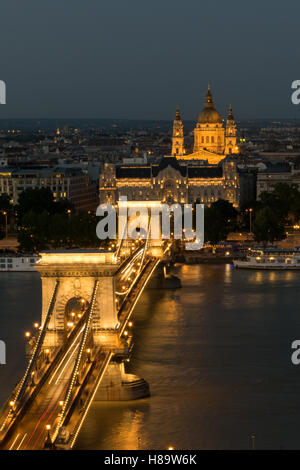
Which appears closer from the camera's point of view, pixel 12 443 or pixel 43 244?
pixel 12 443

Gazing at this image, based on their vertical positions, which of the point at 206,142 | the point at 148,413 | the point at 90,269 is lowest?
the point at 148,413

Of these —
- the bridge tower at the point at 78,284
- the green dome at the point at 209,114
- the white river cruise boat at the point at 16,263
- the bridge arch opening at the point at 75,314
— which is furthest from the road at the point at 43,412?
the green dome at the point at 209,114

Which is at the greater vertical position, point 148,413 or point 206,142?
point 206,142

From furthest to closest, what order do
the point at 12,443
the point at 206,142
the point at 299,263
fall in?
1. the point at 206,142
2. the point at 299,263
3. the point at 12,443

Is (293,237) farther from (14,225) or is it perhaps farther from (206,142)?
(206,142)

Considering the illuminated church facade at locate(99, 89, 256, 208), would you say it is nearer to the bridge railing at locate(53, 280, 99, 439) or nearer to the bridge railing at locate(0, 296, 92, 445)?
the bridge railing at locate(53, 280, 99, 439)

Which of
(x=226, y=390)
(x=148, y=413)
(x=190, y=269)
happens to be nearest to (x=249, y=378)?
(x=226, y=390)

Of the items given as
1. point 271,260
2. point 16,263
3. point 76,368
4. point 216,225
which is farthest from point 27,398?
point 216,225
